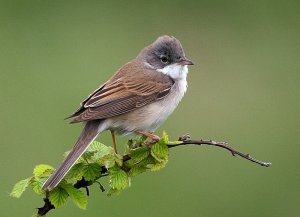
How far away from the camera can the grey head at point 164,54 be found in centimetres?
659

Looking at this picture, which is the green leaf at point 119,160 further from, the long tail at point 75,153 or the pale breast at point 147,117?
the pale breast at point 147,117

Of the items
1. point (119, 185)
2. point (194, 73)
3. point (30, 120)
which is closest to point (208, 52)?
point (194, 73)

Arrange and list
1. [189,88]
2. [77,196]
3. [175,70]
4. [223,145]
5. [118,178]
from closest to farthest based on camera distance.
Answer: [223,145], [77,196], [118,178], [175,70], [189,88]

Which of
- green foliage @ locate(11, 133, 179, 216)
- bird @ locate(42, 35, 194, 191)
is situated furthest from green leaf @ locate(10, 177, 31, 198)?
bird @ locate(42, 35, 194, 191)

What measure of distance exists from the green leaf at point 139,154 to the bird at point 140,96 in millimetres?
686

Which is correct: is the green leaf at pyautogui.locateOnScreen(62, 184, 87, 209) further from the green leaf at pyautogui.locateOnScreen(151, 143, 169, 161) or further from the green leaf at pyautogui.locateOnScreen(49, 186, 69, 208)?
the green leaf at pyautogui.locateOnScreen(151, 143, 169, 161)

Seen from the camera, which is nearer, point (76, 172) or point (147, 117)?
point (76, 172)

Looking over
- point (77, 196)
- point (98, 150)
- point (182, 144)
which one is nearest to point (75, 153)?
point (98, 150)

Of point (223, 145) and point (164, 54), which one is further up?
point (223, 145)

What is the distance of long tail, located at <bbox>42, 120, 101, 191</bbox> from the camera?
14.3 feet

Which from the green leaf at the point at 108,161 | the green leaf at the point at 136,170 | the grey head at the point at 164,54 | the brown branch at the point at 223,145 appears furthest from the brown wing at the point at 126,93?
the brown branch at the point at 223,145

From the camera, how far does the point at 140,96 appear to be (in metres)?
6.25

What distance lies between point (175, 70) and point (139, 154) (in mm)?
2084

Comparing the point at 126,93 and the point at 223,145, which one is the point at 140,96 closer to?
the point at 126,93
